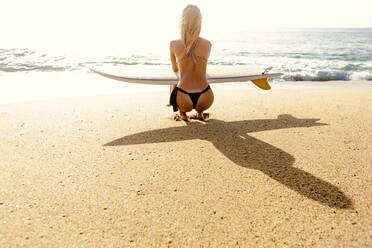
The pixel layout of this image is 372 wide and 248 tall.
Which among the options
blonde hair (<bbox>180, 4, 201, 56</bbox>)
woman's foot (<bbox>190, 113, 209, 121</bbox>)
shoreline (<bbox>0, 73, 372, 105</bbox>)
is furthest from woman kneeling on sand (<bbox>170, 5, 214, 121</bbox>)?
shoreline (<bbox>0, 73, 372, 105</bbox>)

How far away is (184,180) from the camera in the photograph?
82.7 inches

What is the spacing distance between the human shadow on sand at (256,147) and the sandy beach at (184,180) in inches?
0.4

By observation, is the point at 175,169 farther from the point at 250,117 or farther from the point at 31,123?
the point at 31,123

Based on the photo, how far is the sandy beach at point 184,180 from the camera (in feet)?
5.03

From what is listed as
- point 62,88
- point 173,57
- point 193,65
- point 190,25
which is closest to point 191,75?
point 193,65

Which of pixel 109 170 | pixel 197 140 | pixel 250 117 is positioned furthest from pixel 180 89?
pixel 109 170

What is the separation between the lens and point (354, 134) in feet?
10.1

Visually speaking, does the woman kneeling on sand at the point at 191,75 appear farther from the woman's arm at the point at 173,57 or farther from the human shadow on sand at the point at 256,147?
the human shadow on sand at the point at 256,147

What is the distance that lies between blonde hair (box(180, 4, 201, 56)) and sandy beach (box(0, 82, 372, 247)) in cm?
96

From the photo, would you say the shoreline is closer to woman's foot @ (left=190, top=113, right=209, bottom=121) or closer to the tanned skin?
woman's foot @ (left=190, top=113, right=209, bottom=121)

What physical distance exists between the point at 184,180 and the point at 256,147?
94cm

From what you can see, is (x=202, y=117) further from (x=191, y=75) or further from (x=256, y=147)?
(x=256, y=147)

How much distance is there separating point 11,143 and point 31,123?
68cm

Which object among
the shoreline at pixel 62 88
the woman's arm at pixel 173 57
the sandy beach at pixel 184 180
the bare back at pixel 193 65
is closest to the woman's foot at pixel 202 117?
the sandy beach at pixel 184 180
